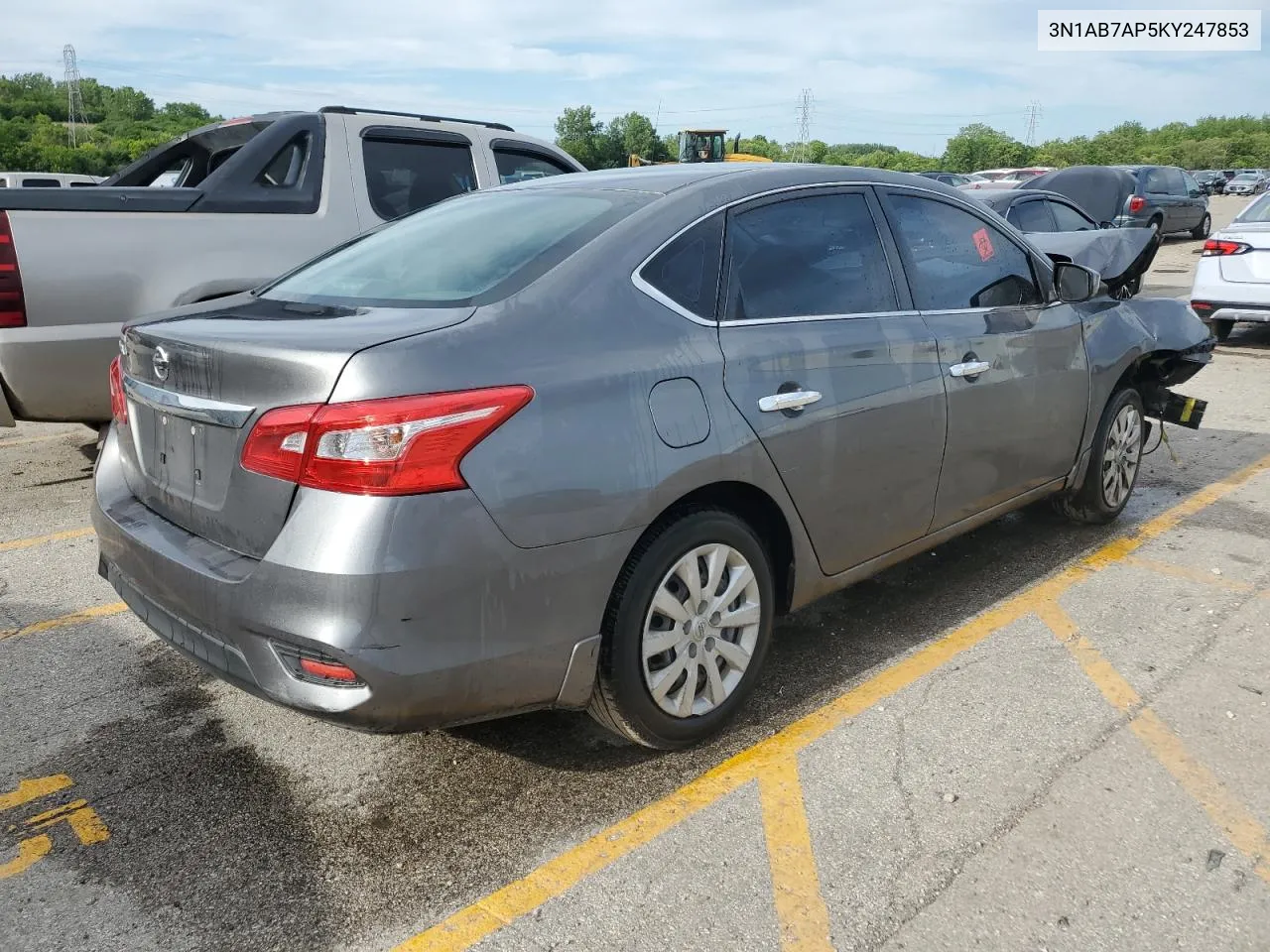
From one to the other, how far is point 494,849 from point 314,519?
96 centimetres

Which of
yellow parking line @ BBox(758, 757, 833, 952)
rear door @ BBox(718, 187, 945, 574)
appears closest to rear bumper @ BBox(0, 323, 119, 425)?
rear door @ BBox(718, 187, 945, 574)

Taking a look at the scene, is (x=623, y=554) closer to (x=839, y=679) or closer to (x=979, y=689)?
(x=839, y=679)

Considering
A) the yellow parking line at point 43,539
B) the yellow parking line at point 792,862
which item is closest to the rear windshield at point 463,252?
the yellow parking line at point 792,862

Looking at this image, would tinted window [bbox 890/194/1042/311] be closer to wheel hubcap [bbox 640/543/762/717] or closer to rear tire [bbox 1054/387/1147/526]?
rear tire [bbox 1054/387/1147/526]

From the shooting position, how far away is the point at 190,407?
2.62 metres

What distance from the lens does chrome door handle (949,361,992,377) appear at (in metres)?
3.70

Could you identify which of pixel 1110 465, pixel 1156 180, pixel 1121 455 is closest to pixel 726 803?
pixel 1110 465

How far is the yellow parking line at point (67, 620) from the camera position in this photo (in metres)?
3.91

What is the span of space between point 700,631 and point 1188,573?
2744 millimetres

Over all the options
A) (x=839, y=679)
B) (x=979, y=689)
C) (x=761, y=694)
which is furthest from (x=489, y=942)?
(x=979, y=689)

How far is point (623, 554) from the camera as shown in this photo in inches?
104

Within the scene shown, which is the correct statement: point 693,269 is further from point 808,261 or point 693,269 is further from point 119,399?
point 119,399

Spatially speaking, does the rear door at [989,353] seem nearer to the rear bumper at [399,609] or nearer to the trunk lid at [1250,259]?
the rear bumper at [399,609]

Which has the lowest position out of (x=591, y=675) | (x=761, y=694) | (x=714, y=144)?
(x=761, y=694)
